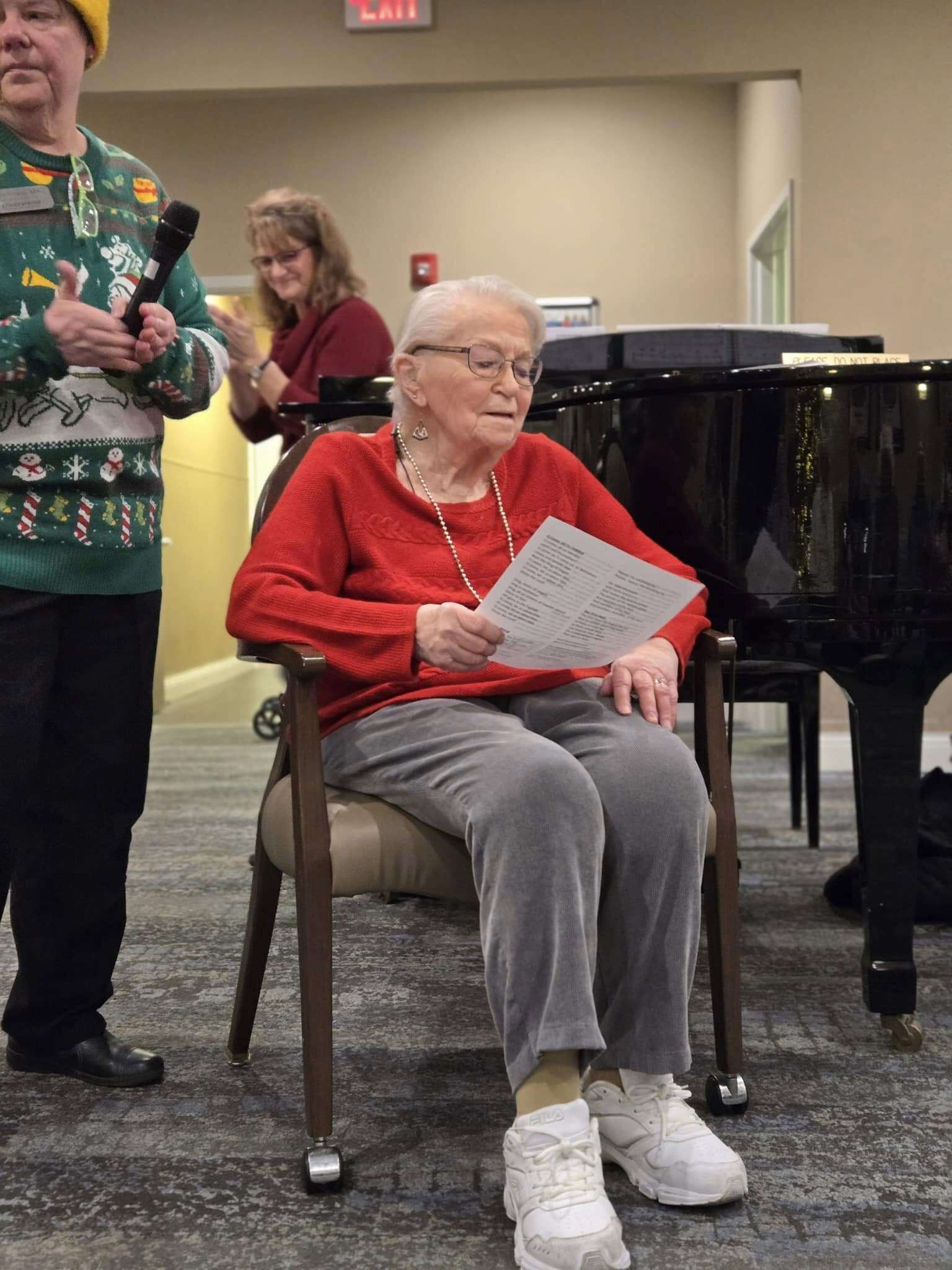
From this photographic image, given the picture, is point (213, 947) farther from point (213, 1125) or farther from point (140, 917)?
point (213, 1125)

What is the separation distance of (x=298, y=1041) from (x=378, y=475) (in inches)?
33.3

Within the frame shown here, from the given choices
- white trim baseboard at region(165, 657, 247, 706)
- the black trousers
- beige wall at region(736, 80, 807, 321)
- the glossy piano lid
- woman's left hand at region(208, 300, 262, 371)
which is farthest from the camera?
Result: white trim baseboard at region(165, 657, 247, 706)

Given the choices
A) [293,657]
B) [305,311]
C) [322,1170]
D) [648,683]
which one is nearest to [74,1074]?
[322,1170]

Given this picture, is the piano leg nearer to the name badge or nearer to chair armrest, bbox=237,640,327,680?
chair armrest, bbox=237,640,327,680

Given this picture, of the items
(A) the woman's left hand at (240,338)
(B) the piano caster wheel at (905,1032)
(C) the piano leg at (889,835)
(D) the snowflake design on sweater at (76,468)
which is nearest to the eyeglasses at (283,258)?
(A) the woman's left hand at (240,338)

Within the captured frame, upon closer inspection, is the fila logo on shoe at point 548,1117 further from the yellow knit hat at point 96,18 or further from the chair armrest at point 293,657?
the yellow knit hat at point 96,18

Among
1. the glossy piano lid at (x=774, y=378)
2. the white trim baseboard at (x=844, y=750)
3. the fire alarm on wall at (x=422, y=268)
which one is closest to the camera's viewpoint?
the glossy piano lid at (x=774, y=378)

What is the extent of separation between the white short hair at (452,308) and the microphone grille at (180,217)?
1.13 feet

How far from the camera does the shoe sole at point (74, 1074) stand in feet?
5.68

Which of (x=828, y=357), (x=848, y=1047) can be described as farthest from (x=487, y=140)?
(x=848, y=1047)

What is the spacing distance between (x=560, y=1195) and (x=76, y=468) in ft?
3.28

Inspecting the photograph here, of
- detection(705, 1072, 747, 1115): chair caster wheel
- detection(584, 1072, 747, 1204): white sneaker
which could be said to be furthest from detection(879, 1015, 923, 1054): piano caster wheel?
detection(584, 1072, 747, 1204): white sneaker

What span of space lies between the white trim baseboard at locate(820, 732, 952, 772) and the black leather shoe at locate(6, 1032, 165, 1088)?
324 cm

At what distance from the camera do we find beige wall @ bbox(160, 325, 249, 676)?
Answer: 695 cm
